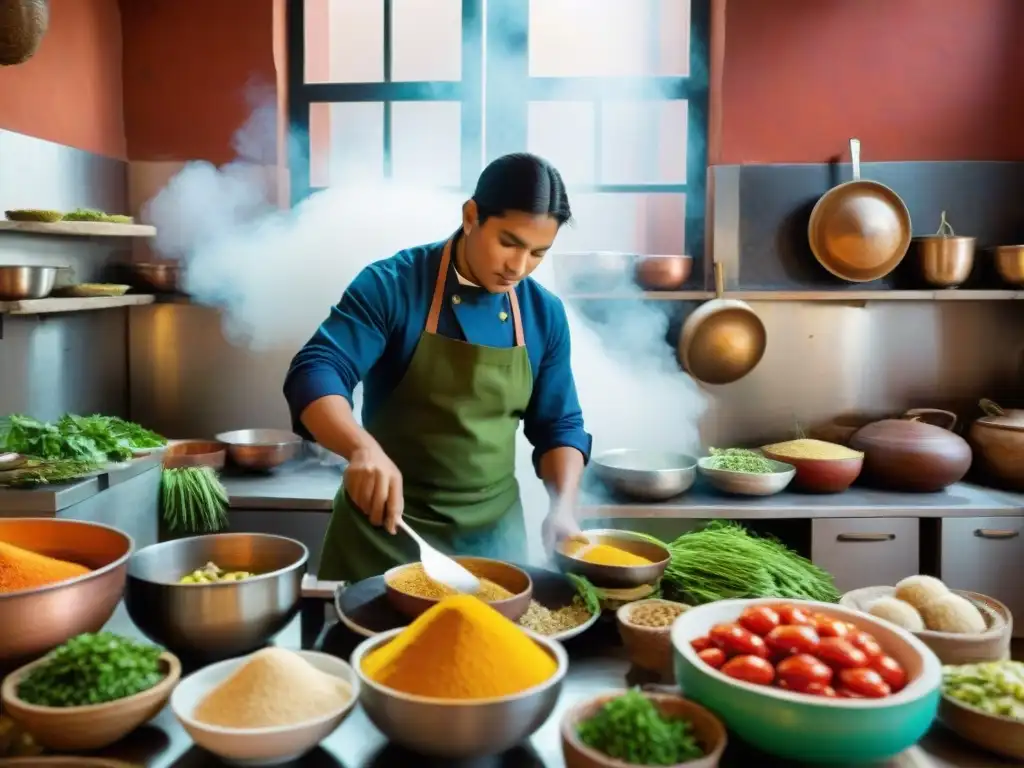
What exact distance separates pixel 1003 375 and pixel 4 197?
414 centimetres

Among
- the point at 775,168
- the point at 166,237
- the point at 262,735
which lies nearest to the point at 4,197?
the point at 166,237

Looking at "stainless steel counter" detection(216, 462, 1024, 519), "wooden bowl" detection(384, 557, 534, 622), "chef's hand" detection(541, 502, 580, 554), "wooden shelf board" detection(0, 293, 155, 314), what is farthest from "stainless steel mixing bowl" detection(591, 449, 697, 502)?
"wooden shelf board" detection(0, 293, 155, 314)

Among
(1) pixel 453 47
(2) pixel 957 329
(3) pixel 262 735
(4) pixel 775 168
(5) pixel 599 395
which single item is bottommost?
(3) pixel 262 735

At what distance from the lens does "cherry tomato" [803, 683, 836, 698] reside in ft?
3.77

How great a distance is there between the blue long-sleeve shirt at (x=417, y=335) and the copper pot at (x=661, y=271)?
58.4 inches

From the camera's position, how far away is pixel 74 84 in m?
3.76

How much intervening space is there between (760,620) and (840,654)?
0.43ft

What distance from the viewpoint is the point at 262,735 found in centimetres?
111

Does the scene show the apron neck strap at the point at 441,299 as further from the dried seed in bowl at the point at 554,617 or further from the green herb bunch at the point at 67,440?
the green herb bunch at the point at 67,440

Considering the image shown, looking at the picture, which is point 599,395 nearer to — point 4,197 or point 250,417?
point 250,417

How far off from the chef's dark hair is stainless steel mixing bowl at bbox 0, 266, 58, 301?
1.76 metres

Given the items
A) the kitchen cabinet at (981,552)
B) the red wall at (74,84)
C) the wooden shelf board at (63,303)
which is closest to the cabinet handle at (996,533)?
the kitchen cabinet at (981,552)

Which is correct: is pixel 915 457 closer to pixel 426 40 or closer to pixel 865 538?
pixel 865 538

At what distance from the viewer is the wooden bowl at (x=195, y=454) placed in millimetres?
3584
